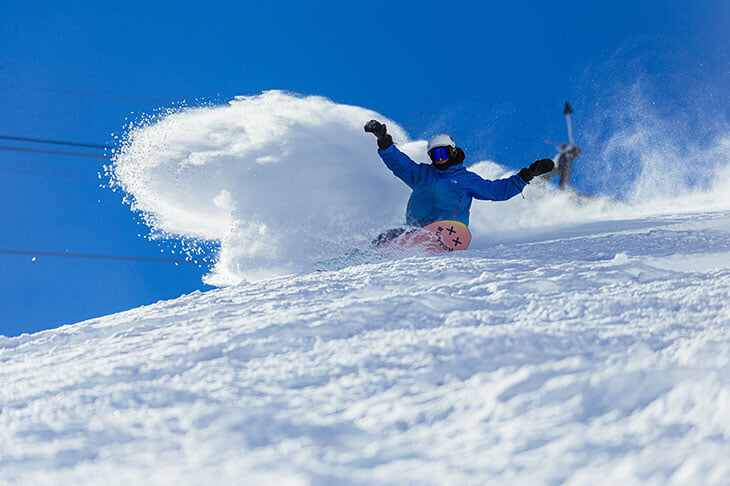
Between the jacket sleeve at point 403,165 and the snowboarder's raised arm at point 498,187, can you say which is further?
the jacket sleeve at point 403,165

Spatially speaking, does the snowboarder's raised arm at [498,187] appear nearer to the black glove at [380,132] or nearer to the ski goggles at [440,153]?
the ski goggles at [440,153]

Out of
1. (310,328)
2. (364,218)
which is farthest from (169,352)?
(364,218)

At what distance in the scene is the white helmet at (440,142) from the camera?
548 cm

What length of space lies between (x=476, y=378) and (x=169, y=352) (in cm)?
110

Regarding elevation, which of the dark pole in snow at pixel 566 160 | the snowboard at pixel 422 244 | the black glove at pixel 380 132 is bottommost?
the snowboard at pixel 422 244

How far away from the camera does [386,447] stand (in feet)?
4.65

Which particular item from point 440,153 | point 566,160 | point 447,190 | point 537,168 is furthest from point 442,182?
point 566,160

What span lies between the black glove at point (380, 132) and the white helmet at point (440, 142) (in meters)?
0.38

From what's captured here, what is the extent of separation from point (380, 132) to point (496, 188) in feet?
3.82

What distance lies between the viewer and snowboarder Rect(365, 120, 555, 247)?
17.4 feet

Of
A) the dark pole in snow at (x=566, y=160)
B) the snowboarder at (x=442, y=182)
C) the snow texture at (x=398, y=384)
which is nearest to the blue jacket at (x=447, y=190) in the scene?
the snowboarder at (x=442, y=182)

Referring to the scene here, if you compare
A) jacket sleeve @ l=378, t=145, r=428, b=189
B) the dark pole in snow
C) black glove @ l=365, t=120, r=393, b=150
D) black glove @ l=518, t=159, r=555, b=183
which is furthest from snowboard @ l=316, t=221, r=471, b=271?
the dark pole in snow

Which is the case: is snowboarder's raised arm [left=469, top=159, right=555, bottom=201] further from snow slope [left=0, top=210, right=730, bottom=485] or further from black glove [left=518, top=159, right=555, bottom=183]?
snow slope [left=0, top=210, right=730, bottom=485]

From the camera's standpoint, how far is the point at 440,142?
5.49 metres
